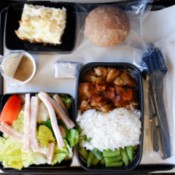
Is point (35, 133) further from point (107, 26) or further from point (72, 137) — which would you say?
point (107, 26)

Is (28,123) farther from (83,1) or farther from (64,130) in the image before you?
(83,1)

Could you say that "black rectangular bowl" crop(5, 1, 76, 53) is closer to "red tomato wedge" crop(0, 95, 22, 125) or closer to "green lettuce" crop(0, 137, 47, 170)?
"red tomato wedge" crop(0, 95, 22, 125)

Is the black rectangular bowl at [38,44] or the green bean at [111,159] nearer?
the green bean at [111,159]

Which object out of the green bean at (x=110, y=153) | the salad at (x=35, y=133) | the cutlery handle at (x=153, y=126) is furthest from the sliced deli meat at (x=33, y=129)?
the cutlery handle at (x=153, y=126)

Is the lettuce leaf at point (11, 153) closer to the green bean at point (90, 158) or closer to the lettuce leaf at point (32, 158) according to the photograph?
the lettuce leaf at point (32, 158)

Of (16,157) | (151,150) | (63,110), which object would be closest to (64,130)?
(63,110)

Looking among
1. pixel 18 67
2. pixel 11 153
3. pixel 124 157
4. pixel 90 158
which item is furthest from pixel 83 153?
pixel 18 67

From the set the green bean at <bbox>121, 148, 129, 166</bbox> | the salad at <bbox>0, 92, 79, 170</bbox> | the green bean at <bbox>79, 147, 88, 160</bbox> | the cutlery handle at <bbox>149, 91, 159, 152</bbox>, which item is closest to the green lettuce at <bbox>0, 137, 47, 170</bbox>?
the salad at <bbox>0, 92, 79, 170</bbox>
